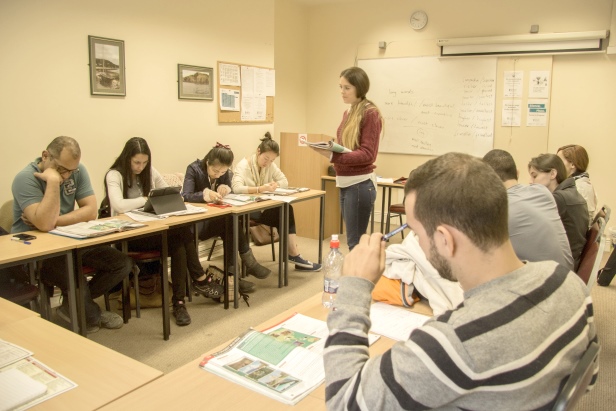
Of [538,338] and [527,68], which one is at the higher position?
[527,68]

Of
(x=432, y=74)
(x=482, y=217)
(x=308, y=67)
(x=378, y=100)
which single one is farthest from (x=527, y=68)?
(x=482, y=217)

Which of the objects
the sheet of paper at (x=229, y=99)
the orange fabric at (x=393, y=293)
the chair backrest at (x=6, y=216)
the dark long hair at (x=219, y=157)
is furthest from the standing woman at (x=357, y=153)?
the chair backrest at (x=6, y=216)

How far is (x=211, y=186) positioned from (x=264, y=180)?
2.11 feet

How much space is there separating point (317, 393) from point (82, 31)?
134 inches

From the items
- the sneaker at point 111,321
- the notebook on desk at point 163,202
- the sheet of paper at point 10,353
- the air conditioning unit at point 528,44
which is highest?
the air conditioning unit at point 528,44

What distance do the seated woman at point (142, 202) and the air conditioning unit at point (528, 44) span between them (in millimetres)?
3761

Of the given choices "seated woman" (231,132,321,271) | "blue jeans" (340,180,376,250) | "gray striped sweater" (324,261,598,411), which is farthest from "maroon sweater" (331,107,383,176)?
"gray striped sweater" (324,261,598,411)

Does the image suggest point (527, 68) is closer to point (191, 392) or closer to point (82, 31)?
point (82, 31)

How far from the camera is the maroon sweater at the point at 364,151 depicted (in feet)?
10.8

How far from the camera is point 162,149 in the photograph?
4.36 meters

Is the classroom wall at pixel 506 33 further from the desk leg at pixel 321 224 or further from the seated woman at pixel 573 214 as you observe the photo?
the seated woman at pixel 573 214

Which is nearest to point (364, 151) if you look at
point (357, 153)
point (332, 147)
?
point (357, 153)

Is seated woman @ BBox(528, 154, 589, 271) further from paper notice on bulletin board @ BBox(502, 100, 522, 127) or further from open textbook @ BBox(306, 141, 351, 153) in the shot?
paper notice on bulletin board @ BBox(502, 100, 522, 127)

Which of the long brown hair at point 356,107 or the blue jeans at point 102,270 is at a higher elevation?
the long brown hair at point 356,107
